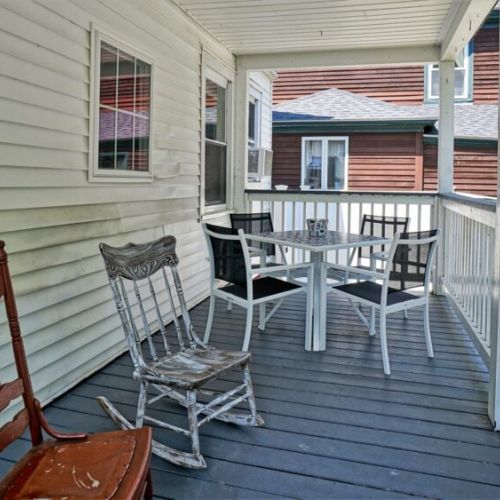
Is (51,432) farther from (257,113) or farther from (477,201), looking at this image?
(257,113)

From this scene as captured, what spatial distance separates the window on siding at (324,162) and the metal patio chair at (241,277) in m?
7.63

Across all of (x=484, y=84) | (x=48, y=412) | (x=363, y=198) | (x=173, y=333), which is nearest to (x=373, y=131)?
(x=484, y=84)

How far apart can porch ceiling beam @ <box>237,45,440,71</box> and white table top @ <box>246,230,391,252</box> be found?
7.27 feet

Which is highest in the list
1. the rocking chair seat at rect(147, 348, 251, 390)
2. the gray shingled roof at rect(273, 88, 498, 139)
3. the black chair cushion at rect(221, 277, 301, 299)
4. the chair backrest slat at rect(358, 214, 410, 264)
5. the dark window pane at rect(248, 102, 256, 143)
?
the gray shingled roof at rect(273, 88, 498, 139)

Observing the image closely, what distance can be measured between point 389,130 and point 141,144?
298 inches

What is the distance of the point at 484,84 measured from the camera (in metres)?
11.0

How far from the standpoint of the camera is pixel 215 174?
5434 mm

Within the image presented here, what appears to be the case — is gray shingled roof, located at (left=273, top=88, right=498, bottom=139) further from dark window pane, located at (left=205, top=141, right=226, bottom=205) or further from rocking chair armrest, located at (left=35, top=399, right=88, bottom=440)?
rocking chair armrest, located at (left=35, top=399, right=88, bottom=440)

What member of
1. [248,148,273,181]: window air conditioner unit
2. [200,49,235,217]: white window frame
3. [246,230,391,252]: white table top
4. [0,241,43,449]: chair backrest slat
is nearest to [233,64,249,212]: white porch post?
[200,49,235,217]: white window frame

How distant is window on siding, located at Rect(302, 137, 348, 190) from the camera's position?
10.9 meters

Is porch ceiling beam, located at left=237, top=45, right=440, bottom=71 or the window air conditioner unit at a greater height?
porch ceiling beam, located at left=237, top=45, right=440, bottom=71

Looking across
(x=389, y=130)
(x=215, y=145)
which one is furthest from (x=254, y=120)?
(x=389, y=130)

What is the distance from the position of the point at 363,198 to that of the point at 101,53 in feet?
10.8

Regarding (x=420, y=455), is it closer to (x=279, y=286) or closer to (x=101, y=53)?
→ (x=279, y=286)
